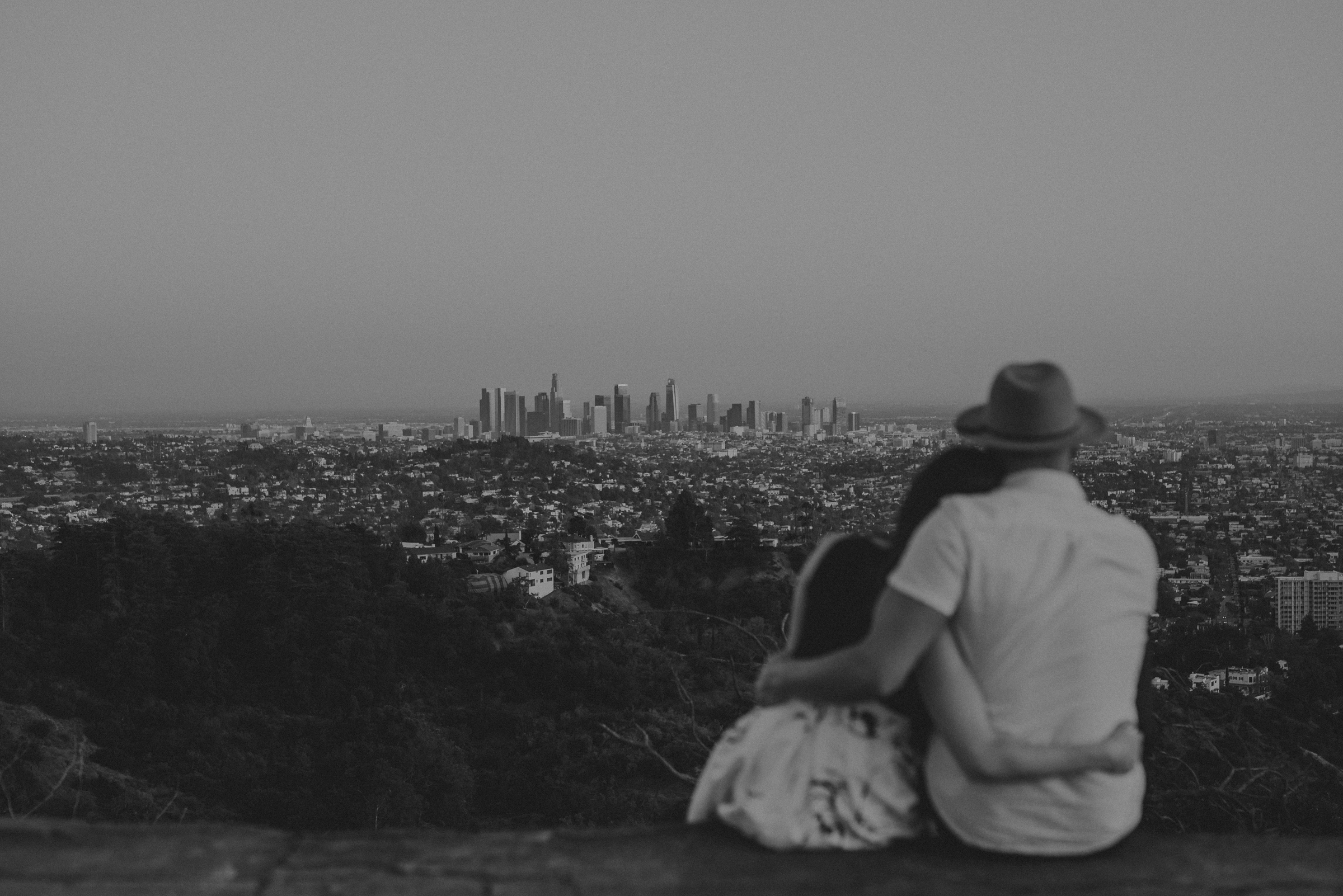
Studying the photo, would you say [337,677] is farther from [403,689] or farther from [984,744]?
[984,744]

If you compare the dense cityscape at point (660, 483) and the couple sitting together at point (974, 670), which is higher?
the couple sitting together at point (974, 670)

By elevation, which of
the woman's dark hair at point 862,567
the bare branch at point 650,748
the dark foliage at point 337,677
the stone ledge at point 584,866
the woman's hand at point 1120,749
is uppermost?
the woman's dark hair at point 862,567

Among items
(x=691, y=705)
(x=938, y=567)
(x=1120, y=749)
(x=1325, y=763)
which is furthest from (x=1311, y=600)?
(x=938, y=567)

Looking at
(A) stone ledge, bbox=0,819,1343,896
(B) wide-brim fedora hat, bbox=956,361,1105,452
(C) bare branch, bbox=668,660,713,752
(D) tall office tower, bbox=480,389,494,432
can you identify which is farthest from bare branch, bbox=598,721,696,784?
(D) tall office tower, bbox=480,389,494,432

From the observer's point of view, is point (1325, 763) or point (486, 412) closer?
point (1325, 763)

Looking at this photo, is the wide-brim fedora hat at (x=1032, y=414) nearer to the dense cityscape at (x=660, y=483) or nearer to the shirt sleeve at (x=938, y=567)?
the shirt sleeve at (x=938, y=567)

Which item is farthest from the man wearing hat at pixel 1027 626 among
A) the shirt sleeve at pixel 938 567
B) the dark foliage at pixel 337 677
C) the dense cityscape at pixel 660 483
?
the dense cityscape at pixel 660 483
